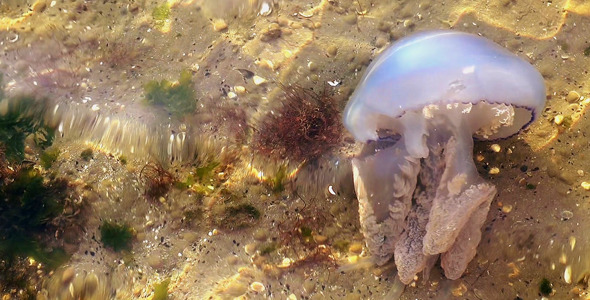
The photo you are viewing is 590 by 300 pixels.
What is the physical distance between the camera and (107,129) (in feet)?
11.8

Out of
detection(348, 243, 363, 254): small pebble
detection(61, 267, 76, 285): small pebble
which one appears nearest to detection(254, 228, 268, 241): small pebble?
detection(348, 243, 363, 254): small pebble

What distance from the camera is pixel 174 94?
3.66 meters

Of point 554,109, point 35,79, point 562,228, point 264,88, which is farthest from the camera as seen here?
point 35,79

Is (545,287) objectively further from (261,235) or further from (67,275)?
(67,275)

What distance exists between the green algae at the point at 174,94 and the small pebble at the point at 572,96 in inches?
110

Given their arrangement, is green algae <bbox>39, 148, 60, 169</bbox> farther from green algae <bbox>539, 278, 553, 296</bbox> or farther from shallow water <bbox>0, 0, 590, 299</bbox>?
green algae <bbox>539, 278, 553, 296</bbox>

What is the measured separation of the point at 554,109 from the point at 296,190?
6.38 feet

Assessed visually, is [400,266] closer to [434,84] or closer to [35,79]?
[434,84]

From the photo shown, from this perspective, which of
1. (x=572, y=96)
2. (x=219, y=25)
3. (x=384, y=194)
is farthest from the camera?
(x=219, y=25)

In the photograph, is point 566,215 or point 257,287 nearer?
point 566,215

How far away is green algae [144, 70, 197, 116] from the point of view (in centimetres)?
360

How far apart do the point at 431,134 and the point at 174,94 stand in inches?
80.4

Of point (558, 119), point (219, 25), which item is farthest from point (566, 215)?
point (219, 25)

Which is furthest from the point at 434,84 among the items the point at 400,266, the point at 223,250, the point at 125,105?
the point at 125,105
